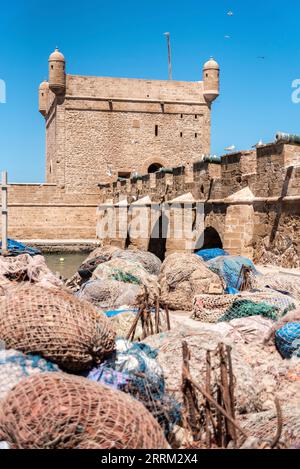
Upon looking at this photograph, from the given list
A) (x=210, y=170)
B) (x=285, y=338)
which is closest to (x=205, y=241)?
(x=210, y=170)

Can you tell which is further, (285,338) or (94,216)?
(94,216)

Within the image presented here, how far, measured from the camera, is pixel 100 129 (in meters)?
29.2

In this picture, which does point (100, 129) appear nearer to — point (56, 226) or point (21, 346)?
point (56, 226)

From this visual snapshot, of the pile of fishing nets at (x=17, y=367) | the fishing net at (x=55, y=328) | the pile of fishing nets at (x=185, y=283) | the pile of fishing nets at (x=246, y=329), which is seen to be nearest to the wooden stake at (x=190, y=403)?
the fishing net at (x=55, y=328)

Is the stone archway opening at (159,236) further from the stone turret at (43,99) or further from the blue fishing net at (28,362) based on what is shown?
the stone turret at (43,99)

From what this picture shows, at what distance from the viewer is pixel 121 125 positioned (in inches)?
1163

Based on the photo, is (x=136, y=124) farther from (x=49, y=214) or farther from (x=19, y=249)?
(x=19, y=249)

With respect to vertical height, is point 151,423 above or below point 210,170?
below

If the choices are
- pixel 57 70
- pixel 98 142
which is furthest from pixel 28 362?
pixel 98 142

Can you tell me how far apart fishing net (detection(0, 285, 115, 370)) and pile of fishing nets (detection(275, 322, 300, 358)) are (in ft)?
5.47

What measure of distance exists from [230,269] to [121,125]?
74.2 ft

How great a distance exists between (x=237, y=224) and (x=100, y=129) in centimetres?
2051

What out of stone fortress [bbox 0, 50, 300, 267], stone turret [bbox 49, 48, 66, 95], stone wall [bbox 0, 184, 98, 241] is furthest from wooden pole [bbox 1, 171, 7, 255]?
stone turret [bbox 49, 48, 66, 95]

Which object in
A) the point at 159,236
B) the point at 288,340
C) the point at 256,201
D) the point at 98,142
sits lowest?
the point at 159,236
